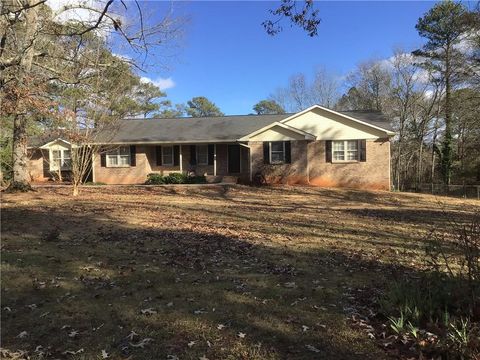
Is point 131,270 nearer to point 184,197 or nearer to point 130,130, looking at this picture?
point 184,197

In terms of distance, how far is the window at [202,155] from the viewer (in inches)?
1061

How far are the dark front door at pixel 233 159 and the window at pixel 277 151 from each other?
307 cm

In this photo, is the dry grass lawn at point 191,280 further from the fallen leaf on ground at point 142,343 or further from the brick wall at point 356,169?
the brick wall at point 356,169

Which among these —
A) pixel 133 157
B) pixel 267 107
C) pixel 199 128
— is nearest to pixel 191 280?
pixel 133 157

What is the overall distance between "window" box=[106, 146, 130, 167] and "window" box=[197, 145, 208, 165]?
14.0 ft

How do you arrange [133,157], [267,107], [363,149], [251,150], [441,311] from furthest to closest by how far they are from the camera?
[267,107], [133,157], [251,150], [363,149], [441,311]

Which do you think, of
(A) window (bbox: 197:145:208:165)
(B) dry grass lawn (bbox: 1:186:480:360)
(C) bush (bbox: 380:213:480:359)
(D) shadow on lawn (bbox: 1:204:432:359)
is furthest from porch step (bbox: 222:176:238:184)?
(C) bush (bbox: 380:213:480:359)

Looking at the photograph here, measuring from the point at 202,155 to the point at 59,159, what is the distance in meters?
9.31

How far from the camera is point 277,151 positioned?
943 inches

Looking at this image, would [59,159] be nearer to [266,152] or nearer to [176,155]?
[176,155]

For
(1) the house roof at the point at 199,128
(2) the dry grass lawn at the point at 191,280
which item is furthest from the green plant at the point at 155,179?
(2) the dry grass lawn at the point at 191,280

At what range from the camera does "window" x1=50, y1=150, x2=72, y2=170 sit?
92.5 ft

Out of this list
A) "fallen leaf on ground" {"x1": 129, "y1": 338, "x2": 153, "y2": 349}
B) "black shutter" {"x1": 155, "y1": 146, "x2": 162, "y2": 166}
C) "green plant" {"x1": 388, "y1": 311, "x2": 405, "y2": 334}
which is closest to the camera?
"fallen leaf on ground" {"x1": 129, "y1": 338, "x2": 153, "y2": 349}

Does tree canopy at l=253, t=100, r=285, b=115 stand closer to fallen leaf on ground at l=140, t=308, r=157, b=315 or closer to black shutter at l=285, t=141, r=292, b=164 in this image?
black shutter at l=285, t=141, r=292, b=164
